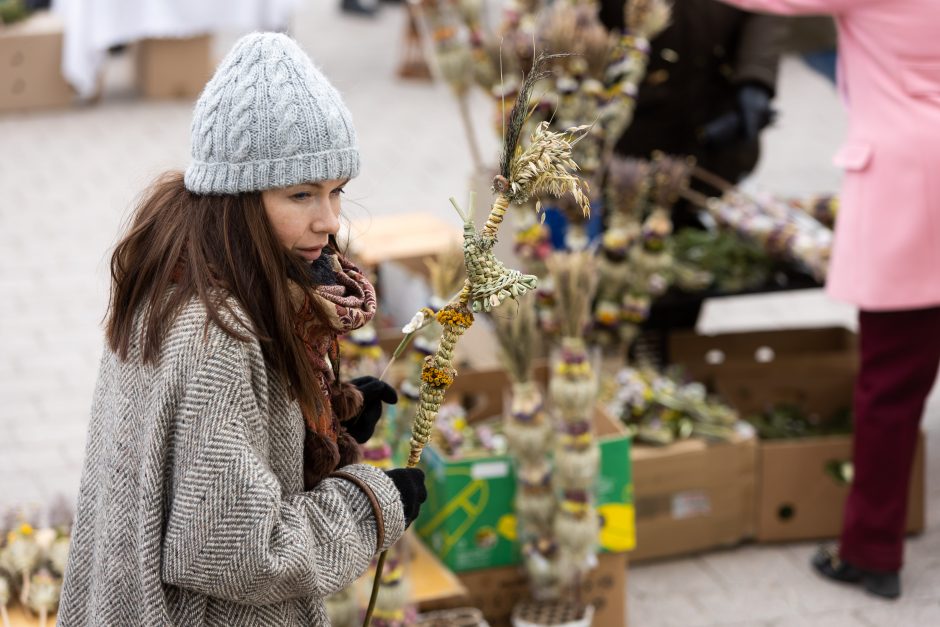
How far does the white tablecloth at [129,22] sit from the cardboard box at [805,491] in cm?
552

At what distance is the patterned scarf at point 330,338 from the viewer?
1874mm

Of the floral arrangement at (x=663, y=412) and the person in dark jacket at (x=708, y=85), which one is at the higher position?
the person in dark jacket at (x=708, y=85)

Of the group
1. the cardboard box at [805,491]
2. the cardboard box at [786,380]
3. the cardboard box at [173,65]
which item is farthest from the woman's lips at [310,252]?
the cardboard box at [173,65]

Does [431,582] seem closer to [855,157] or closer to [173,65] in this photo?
[855,157]

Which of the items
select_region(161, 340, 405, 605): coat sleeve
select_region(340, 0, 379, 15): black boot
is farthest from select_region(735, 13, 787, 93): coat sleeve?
select_region(340, 0, 379, 15): black boot

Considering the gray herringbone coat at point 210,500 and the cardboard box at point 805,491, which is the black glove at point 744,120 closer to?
the cardboard box at point 805,491

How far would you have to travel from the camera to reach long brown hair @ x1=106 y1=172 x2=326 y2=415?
178cm

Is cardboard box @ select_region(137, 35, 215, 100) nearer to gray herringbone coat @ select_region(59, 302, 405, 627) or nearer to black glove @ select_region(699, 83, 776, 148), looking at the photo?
black glove @ select_region(699, 83, 776, 148)

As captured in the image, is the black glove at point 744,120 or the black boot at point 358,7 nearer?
the black glove at point 744,120

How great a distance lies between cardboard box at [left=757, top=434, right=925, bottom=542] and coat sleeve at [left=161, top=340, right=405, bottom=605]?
2.50 metres

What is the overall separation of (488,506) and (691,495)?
29.6 inches

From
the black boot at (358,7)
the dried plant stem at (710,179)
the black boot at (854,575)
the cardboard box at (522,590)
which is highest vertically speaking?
the dried plant stem at (710,179)

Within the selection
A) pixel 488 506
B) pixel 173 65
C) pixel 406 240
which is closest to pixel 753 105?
pixel 406 240

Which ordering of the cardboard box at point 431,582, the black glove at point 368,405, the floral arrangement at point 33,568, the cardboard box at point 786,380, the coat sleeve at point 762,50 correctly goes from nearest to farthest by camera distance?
the black glove at point 368,405 → the floral arrangement at point 33,568 → the cardboard box at point 431,582 → the cardboard box at point 786,380 → the coat sleeve at point 762,50
